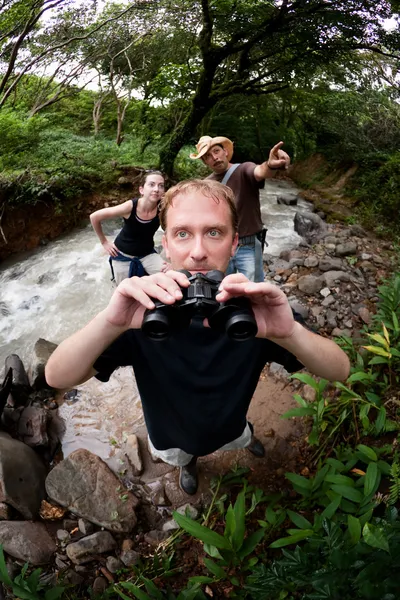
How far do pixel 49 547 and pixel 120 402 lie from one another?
156cm

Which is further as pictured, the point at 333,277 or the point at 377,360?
the point at 333,277

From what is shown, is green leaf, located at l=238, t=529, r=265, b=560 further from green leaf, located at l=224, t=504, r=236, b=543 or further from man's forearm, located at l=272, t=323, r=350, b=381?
man's forearm, located at l=272, t=323, r=350, b=381

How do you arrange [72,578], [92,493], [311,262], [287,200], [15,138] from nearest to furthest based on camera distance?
[72,578] < [92,493] < [311,262] < [15,138] < [287,200]

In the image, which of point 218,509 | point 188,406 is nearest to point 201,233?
point 188,406

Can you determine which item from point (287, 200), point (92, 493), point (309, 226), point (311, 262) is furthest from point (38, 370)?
point (287, 200)

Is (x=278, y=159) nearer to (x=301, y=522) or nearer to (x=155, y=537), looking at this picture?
(x=301, y=522)

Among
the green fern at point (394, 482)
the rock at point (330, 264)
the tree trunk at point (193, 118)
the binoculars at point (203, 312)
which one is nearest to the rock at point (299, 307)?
the rock at point (330, 264)

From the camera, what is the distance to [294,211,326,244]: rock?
24.0 ft

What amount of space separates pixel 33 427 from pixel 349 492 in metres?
2.71

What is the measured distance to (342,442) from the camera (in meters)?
2.54

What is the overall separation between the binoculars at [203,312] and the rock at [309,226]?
21.2 feet

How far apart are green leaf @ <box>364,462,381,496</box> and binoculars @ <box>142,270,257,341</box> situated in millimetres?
1429

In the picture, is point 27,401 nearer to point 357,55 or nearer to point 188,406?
point 188,406

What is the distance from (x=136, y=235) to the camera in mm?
3822
